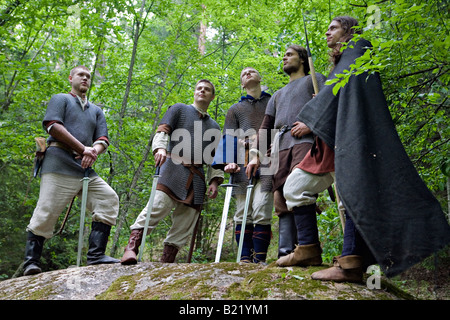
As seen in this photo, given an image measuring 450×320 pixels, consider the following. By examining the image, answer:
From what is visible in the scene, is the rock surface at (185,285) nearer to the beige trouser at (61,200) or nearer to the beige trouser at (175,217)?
the beige trouser at (61,200)

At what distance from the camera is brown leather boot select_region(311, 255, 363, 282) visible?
248cm

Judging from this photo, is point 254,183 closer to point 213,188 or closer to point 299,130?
point 213,188

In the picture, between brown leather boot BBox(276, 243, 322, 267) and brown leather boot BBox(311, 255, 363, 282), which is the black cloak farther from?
brown leather boot BBox(276, 243, 322, 267)

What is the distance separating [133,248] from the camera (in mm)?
3863

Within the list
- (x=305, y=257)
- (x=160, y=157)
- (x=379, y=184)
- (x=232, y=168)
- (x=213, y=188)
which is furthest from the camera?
(x=213, y=188)

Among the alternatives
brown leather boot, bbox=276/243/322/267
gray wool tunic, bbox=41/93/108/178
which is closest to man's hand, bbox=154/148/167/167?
gray wool tunic, bbox=41/93/108/178

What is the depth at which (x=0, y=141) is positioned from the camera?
684cm

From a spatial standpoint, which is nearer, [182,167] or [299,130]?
[299,130]

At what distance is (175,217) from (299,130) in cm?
183

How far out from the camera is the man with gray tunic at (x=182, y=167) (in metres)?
4.22

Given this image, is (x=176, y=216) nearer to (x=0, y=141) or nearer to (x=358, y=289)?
(x=358, y=289)

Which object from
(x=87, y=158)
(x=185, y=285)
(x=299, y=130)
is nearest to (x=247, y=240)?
(x=299, y=130)

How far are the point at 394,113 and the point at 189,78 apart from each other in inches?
217
